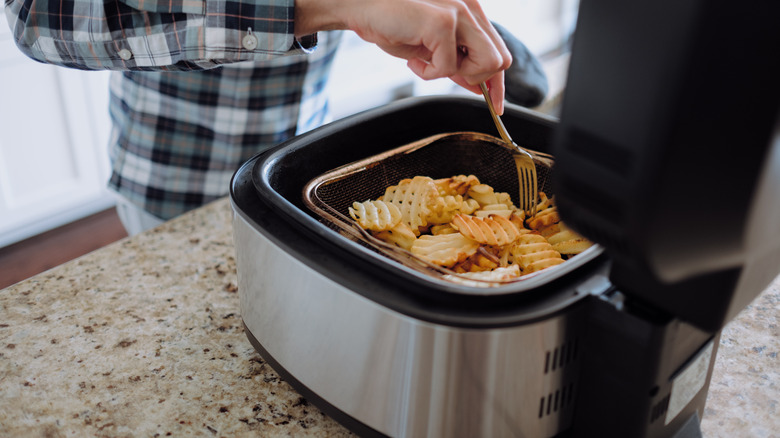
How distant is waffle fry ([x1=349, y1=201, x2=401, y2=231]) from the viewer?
837mm

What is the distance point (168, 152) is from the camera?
1.45m

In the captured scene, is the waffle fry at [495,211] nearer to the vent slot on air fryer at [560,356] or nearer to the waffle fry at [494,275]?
the waffle fry at [494,275]

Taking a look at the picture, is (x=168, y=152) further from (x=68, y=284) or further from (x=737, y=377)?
(x=737, y=377)

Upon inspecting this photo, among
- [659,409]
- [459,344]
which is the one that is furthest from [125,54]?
[659,409]

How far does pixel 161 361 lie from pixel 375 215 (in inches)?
12.9

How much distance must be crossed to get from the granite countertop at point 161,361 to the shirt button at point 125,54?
30 centimetres

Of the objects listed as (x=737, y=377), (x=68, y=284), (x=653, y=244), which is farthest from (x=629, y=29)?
(x=68, y=284)

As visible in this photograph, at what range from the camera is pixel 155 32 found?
0.94 meters

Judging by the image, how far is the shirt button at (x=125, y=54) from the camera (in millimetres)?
971

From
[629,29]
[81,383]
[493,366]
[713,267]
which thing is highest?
[629,29]

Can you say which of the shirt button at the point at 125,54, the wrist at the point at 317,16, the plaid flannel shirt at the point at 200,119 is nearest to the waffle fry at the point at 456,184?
the wrist at the point at 317,16

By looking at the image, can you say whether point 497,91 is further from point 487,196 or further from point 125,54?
point 125,54

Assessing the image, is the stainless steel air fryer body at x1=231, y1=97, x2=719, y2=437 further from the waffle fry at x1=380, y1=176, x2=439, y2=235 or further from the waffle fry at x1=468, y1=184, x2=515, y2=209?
the waffle fry at x1=468, y1=184, x2=515, y2=209

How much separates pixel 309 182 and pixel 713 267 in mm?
533
